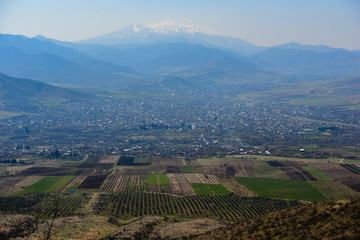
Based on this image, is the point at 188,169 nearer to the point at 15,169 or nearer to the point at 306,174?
the point at 306,174

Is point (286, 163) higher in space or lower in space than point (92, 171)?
lower

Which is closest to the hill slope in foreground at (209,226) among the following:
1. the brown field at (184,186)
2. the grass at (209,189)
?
the brown field at (184,186)

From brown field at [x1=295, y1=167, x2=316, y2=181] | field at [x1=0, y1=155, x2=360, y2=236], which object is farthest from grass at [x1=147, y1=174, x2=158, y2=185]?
brown field at [x1=295, y1=167, x2=316, y2=181]

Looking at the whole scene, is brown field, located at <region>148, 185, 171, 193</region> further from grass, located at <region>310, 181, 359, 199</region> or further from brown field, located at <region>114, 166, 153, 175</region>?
grass, located at <region>310, 181, 359, 199</region>

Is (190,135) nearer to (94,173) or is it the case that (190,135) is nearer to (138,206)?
(94,173)

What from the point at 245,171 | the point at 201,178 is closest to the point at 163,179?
the point at 201,178
